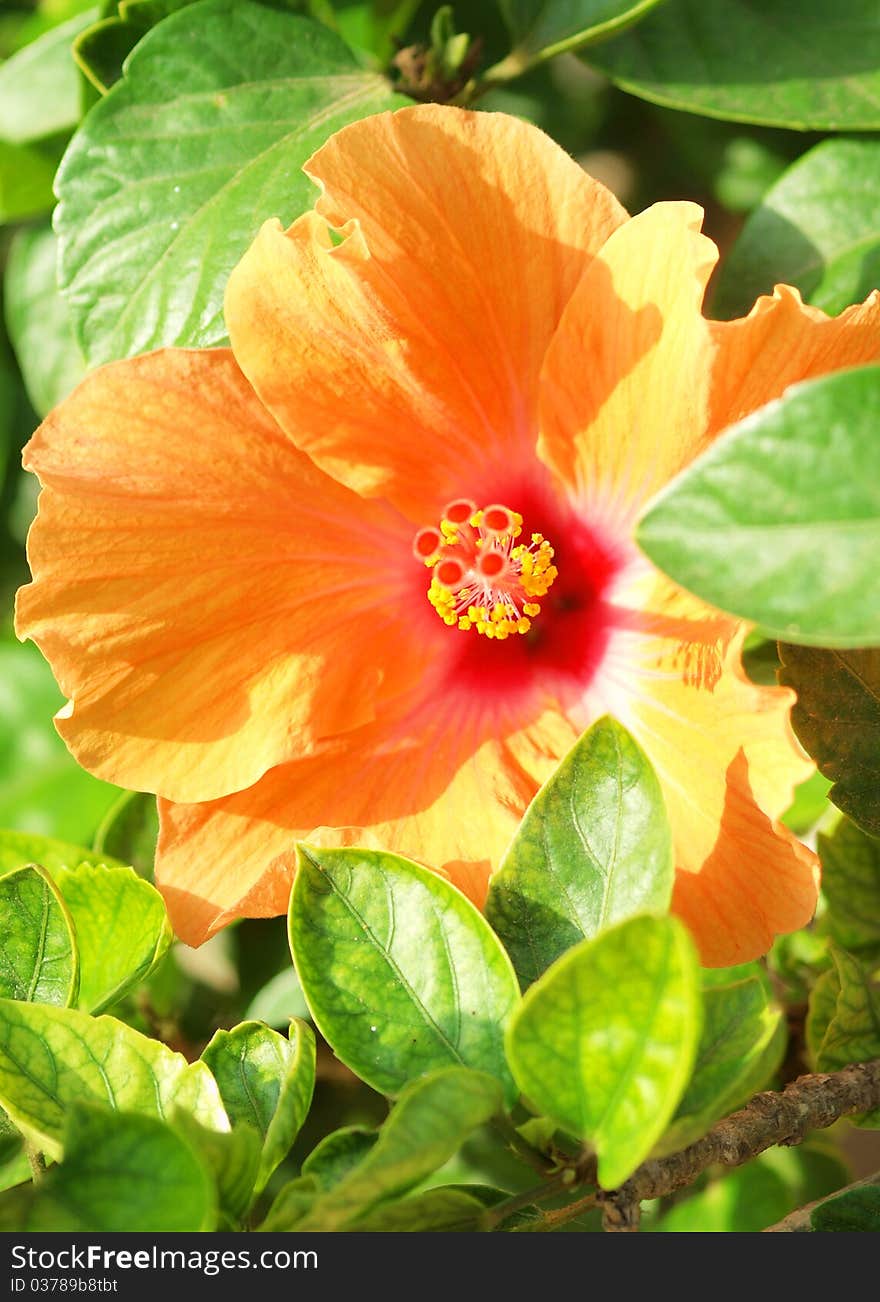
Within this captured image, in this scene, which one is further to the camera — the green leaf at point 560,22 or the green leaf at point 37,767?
the green leaf at point 37,767

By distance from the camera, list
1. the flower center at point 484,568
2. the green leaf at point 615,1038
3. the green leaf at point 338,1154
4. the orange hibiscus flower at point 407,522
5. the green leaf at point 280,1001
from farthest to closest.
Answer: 1. the green leaf at point 280,1001
2. the flower center at point 484,568
3. the orange hibiscus flower at point 407,522
4. the green leaf at point 338,1154
5. the green leaf at point 615,1038

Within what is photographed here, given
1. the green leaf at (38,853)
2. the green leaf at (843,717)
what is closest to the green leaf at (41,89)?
the green leaf at (38,853)

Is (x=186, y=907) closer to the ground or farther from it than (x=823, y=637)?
closer to the ground

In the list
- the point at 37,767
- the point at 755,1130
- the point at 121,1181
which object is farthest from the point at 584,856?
the point at 37,767

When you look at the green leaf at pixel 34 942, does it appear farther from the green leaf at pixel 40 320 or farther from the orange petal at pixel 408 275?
the green leaf at pixel 40 320

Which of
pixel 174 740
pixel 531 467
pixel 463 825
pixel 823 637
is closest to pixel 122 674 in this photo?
pixel 174 740
